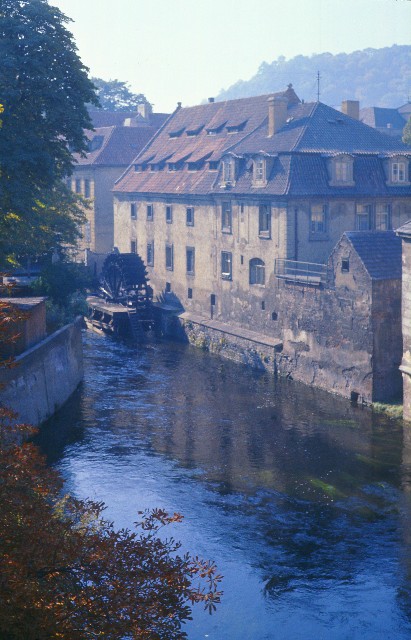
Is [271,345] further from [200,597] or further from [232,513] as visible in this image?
[200,597]

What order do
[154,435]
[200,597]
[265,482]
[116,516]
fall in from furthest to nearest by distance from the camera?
[154,435]
[265,482]
[116,516]
[200,597]

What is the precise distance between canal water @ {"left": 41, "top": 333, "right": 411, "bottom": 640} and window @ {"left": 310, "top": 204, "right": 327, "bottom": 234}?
7.49 meters

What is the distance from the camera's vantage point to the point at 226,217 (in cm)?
4572

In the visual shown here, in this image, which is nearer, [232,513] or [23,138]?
[232,513]

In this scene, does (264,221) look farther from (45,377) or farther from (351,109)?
(45,377)

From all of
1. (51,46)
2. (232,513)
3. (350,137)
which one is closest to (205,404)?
(232,513)

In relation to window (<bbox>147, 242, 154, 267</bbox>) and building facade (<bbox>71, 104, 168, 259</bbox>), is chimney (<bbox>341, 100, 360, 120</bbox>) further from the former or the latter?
building facade (<bbox>71, 104, 168, 259</bbox>)

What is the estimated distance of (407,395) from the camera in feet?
99.0

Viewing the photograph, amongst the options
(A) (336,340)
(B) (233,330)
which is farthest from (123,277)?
(A) (336,340)

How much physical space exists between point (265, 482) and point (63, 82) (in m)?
16.9

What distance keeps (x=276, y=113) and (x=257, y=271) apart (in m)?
8.46

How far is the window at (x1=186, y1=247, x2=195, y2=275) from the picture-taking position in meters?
50.2

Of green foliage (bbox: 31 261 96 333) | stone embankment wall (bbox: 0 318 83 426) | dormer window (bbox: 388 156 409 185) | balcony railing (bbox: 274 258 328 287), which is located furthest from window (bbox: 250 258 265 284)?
stone embankment wall (bbox: 0 318 83 426)

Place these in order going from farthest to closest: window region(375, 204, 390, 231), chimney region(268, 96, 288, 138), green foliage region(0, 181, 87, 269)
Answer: chimney region(268, 96, 288, 138), window region(375, 204, 390, 231), green foliage region(0, 181, 87, 269)
